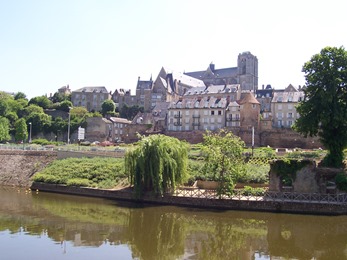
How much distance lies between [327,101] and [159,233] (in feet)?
67.6

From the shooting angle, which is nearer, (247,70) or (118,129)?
(118,129)

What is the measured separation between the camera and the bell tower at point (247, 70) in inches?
4402

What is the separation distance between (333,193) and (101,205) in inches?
723

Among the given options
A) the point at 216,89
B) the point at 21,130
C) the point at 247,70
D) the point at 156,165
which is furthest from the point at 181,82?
the point at 156,165

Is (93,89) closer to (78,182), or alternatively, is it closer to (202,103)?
(202,103)

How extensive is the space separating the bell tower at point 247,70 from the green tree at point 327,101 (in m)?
76.0

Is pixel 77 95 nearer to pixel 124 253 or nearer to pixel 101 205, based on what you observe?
pixel 101 205

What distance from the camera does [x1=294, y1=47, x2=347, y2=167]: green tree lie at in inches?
1355

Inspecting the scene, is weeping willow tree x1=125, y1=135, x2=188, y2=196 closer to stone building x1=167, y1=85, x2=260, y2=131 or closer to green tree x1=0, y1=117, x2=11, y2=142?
stone building x1=167, y1=85, x2=260, y2=131

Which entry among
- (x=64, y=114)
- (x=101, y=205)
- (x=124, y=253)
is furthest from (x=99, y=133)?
(x=124, y=253)

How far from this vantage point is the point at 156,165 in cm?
3073

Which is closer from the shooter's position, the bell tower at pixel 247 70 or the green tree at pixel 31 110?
the green tree at pixel 31 110

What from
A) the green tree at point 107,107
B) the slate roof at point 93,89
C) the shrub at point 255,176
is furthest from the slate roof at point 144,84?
the shrub at point 255,176

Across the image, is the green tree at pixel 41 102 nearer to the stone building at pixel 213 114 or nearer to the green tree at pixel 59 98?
the green tree at pixel 59 98
